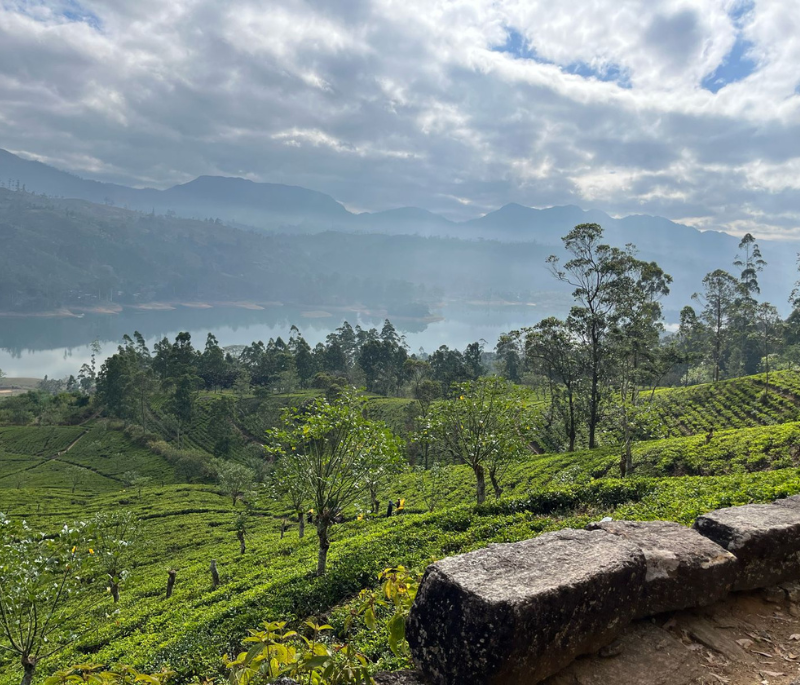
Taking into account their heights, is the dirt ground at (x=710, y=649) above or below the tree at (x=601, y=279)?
below

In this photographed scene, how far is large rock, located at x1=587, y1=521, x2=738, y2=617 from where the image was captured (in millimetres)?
4469

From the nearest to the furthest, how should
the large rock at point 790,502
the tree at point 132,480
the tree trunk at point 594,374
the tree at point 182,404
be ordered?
the large rock at point 790,502
the tree trunk at point 594,374
the tree at point 132,480
the tree at point 182,404

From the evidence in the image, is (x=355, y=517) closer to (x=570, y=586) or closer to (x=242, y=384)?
(x=570, y=586)

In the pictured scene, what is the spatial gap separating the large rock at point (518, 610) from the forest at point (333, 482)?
38 cm

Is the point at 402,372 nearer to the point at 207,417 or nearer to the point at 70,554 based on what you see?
the point at 207,417

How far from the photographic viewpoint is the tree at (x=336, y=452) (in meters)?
11.5

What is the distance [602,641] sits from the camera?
160 inches

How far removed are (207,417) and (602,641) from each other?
84.4 m

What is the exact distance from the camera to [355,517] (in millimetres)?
29938

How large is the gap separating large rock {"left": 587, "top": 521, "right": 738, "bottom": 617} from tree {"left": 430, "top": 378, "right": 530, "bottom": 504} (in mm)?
11063

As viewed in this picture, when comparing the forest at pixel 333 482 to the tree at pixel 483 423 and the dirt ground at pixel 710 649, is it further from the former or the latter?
the dirt ground at pixel 710 649

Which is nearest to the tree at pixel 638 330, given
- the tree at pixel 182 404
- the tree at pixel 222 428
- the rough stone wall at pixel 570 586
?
the rough stone wall at pixel 570 586

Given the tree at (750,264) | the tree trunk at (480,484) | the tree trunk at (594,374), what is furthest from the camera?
the tree at (750,264)

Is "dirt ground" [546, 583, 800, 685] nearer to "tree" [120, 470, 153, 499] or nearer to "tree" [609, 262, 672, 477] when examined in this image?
"tree" [609, 262, 672, 477]
